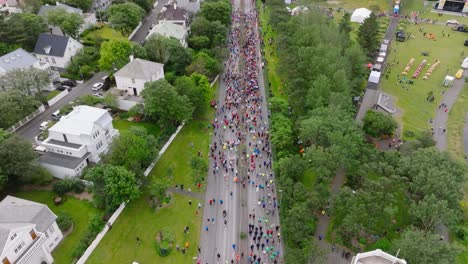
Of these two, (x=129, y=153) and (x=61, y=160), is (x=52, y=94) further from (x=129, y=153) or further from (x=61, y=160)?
(x=129, y=153)

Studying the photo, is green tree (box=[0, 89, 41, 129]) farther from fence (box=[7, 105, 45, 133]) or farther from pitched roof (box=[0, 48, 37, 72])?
pitched roof (box=[0, 48, 37, 72])

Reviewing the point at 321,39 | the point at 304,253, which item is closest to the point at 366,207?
the point at 304,253

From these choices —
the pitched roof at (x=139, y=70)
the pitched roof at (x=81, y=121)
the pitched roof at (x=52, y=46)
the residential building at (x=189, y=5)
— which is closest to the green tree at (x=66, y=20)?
the pitched roof at (x=52, y=46)

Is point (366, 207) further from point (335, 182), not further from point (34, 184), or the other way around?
point (34, 184)

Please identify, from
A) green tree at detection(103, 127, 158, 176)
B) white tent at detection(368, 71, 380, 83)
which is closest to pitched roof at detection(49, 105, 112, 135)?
green tree at detection(103, 127, 158, 176)

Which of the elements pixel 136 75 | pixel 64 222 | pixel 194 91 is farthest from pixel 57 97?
pixel 64 222
